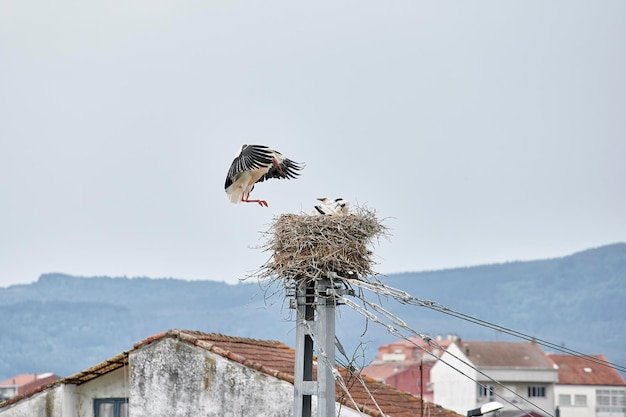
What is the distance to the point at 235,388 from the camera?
936 inches

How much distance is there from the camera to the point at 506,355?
410 feet

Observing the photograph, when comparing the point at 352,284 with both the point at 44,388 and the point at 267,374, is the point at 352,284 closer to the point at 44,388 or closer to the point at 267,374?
the point at 267,374

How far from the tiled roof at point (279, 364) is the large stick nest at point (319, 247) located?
3.26 meters

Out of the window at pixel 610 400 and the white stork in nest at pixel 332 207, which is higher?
the window at pixel 610 400

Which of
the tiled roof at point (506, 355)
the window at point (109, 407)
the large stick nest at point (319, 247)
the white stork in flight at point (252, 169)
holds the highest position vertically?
the tiled roof at point (506, 355)

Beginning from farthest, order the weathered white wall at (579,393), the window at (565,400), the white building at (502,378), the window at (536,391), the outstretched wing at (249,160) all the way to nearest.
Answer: the window at (565,400), the weathered white wall at (579,393), the window at (536,391), the white building at (502,378), the outstretched wing at (249,160)

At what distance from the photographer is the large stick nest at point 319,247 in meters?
18.6

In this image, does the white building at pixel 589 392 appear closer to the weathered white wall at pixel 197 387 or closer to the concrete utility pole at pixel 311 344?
the weathered white wall at pixel 197 387

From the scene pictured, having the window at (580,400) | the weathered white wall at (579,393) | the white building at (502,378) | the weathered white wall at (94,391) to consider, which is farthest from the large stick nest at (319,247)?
the window at (580,400)

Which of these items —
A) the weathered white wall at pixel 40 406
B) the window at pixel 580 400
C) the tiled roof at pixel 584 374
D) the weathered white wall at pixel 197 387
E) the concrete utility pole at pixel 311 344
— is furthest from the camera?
the tiled roof at pixel 584 374

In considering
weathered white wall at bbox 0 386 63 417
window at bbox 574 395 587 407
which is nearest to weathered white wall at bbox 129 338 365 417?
weathered white wall at bbox 0 386 63 417

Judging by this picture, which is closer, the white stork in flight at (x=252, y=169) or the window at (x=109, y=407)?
the white stork in flight at (x=252, y=169)

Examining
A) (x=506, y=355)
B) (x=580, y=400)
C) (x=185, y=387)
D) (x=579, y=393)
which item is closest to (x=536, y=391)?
(x=506, y=355)

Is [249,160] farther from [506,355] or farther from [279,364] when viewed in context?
[506,355]
